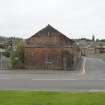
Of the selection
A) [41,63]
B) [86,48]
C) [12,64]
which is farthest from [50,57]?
[86,48]

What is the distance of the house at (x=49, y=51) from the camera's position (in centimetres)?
4195

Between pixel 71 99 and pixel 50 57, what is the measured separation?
27.9 meters

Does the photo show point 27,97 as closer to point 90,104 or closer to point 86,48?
point 90,104

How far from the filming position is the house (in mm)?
41950

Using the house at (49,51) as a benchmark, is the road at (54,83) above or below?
below

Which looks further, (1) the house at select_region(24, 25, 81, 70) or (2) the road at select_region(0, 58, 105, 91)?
(1) the house at select_region(24, 25, 81, 70)

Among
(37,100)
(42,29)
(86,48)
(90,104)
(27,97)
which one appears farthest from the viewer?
(86,48)

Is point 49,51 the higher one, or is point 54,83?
point 49,51

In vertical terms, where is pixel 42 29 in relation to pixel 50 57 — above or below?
above

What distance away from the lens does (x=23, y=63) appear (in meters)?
42.6

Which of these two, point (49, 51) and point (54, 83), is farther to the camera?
point (49, 51)

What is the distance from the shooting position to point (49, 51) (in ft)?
141

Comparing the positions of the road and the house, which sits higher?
the house

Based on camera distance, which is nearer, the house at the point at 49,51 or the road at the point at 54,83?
the road at the point at 54,83
